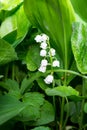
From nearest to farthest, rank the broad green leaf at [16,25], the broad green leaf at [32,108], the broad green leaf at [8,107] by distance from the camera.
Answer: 1. the broad green leaf at [8,107]
2. the broad green leaf at [32,108]
3. the broad green leaf at [16,25]

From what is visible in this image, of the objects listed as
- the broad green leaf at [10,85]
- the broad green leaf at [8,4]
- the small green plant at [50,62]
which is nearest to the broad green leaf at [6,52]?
the small green plant at [50,62]

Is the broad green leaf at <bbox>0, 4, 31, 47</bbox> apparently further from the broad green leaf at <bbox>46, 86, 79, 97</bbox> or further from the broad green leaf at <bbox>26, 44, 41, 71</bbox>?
the broad green leaf at <bbox>46, 86, 79, 97</bbox>

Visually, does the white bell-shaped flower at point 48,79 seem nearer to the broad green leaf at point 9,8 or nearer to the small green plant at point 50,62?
the small green plant at point 50,62

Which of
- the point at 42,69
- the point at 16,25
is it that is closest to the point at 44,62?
the point at 42,69

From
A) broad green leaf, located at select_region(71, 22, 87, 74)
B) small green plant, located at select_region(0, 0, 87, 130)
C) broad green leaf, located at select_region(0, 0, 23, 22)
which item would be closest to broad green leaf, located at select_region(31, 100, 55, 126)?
small green plant, located at select_region(0, 0, 87, 130)

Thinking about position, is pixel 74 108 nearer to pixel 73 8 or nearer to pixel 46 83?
pixel 46 83

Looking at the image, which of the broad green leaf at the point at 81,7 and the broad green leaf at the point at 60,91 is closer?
the broad green leaf at the point at 60,91

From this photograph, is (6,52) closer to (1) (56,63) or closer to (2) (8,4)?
(1) (56,63)
